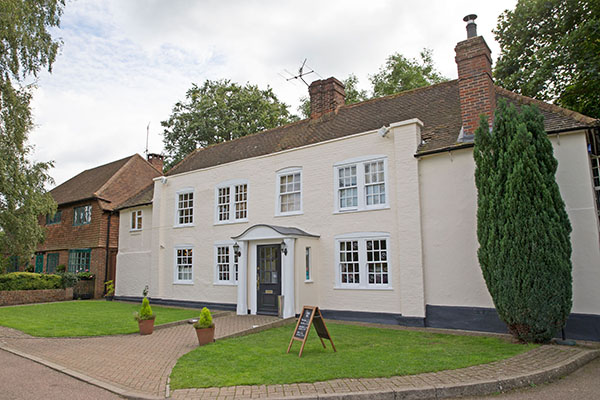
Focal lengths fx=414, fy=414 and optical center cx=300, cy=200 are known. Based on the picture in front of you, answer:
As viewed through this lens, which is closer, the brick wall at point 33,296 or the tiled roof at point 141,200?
the brick wall at point 33,296

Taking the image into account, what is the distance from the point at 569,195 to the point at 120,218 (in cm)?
2119

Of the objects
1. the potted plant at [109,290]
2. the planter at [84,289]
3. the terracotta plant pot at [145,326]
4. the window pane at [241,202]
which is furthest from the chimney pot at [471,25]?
the planter at [84,289]

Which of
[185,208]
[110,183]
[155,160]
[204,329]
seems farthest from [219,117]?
[204,329]

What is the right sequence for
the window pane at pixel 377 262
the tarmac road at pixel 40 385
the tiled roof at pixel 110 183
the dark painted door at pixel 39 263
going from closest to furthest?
the tarmac road at pixel 40 385 < the window pane at pixel 377 262 < the tiled roof at pixel 110 183 < the dark painted door at pixel 39 263

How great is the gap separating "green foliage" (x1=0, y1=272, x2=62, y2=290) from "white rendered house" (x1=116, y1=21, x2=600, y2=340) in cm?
591

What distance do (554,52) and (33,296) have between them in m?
25.7

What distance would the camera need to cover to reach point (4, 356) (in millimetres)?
9070

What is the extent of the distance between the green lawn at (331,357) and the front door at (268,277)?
13.4ft

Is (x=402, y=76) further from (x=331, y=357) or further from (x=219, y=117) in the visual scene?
(x=331, y=357)

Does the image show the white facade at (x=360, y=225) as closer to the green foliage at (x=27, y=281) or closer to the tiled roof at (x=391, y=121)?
the tiled roof at (x=391, y=121)

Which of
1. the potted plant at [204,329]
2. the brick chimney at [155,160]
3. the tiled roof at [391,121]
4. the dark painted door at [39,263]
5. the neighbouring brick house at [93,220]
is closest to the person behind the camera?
the potted plant at [204,329]

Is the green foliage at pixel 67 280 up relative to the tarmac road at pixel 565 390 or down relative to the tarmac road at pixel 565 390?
up

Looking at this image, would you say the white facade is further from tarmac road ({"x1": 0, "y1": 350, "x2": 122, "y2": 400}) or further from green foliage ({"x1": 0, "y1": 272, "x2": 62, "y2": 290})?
tarmac road ({"x1": 0, "y1": 350, "x2": 122, "y2": 400})

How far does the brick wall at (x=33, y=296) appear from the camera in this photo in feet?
62.9
